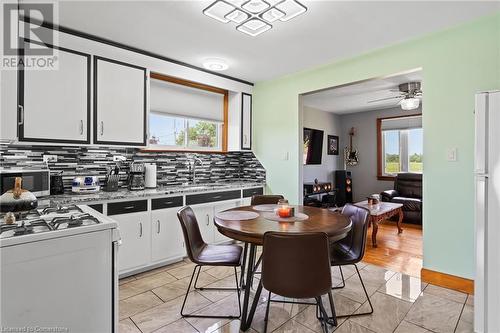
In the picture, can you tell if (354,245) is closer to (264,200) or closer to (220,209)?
(264,200)

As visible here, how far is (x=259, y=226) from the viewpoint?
193 centimetres

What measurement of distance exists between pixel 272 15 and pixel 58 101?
2130mm

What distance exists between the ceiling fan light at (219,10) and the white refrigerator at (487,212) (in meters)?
1.95

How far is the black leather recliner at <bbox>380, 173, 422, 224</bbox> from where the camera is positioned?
502cm

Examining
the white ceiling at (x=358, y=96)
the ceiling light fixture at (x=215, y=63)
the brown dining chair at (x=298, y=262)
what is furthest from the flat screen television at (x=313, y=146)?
the brown dining chair at (x=298, y=262)

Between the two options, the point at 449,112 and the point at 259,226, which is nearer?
the point at 259,226

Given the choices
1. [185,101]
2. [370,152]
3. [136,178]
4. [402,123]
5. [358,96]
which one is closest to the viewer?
[136,178]

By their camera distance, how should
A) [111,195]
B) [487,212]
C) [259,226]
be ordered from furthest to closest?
[111,195] → [259,226] → [487,212]

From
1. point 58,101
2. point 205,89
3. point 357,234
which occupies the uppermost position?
point 205,89

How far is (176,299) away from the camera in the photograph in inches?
94.0

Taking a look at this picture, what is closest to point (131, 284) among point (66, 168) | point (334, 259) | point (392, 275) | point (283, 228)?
point (66, 168)

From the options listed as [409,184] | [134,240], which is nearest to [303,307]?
[134,240]

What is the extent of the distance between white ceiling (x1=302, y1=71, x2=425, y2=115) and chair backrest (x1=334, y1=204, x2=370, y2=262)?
2112mm

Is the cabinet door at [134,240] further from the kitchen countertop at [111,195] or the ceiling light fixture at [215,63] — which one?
the ceiling light fixture at [215,63]
